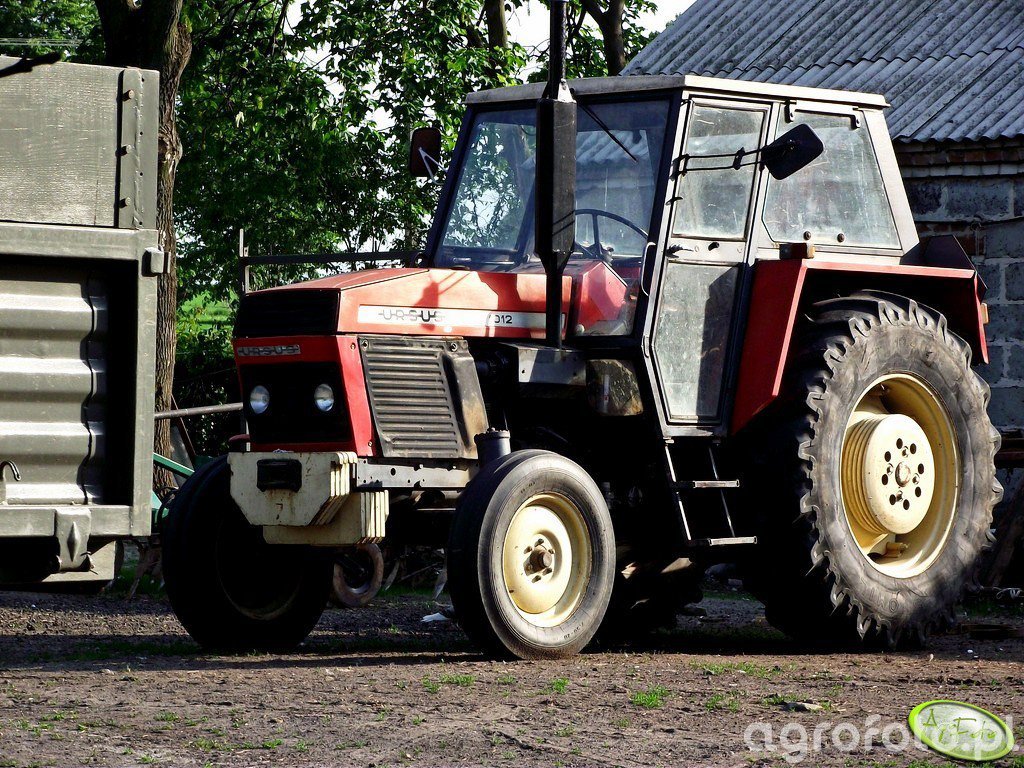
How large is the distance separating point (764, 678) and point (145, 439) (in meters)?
2.67

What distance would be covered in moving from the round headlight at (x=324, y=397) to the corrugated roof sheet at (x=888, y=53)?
20.7 ft

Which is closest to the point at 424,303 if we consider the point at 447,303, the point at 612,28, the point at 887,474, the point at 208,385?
the point at 447,303

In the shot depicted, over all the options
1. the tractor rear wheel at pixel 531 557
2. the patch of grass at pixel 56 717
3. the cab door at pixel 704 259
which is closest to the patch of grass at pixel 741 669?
the tractor rear wheel at pixel 531 557

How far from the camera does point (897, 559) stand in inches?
337

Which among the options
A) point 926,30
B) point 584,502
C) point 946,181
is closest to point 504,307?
point 584,502

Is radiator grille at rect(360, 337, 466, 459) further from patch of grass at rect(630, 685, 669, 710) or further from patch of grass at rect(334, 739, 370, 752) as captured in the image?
patch of grass at rect(334, 739, 370, 752)

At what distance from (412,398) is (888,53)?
7.82 meters

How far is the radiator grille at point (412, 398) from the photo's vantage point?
7.46 metres

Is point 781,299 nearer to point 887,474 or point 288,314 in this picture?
point 887,474

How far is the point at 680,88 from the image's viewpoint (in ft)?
26.3

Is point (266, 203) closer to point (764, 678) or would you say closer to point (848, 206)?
point (848, 206)

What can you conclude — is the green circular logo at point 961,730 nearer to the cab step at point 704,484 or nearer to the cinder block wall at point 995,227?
the cab step at point 704,484

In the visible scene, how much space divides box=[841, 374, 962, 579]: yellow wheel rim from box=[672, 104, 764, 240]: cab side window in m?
1.08

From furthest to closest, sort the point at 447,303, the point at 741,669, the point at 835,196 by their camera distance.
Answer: the point at 835,196 < the point at 447,303 < the point at 741,669
